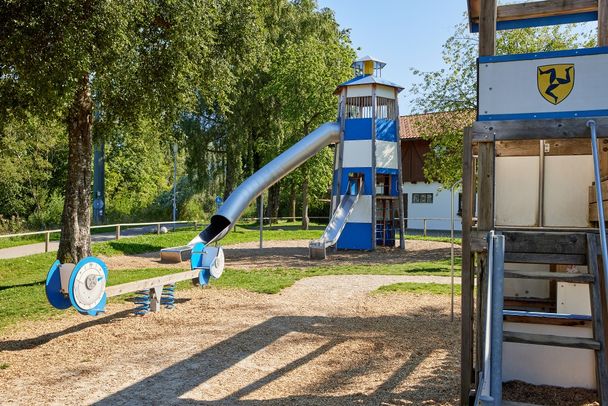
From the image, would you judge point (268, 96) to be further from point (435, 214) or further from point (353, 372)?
point (353, 372)

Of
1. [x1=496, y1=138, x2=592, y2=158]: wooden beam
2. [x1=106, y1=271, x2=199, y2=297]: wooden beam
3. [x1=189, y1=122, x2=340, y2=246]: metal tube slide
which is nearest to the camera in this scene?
[x1=496, y1=138, x2=592, y2=158]: wooden beam

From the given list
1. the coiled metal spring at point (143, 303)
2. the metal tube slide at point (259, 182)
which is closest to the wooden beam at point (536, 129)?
the coiled metal spring at point (143, 303)

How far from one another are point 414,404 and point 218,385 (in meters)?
2.02

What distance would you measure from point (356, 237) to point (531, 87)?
16238mm

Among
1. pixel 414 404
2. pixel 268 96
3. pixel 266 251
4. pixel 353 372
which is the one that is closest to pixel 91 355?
pixel 353 372

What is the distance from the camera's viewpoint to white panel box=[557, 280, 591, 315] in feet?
18.3

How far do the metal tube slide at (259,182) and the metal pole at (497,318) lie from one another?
28.0 ft

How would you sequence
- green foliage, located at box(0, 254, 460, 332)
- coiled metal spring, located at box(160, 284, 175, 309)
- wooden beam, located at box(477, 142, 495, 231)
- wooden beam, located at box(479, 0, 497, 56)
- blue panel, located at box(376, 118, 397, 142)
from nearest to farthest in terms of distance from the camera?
wooden beam, located at box(477, 142, 495, 231), wooden beam, located at box(479, 0, 497, 56), green foliage, located at box(0, 254, 460, 332), coiled metal spring, located at box(160, 284, 175, 309), blue panel, located at box(376, 118, 397, 142)

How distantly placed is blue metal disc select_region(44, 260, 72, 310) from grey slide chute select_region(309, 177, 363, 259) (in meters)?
11.8

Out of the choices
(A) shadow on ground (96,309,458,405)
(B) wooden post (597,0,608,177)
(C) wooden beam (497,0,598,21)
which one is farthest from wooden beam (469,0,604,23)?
(A) shadow on ground (96,309,458,405)

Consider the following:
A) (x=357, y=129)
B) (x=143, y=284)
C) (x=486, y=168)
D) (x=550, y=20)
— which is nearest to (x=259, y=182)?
(x=143, y=284)

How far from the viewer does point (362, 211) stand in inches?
824

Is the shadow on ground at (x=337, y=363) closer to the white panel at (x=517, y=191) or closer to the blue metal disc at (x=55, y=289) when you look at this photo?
the white panel at (x=517, y=191)

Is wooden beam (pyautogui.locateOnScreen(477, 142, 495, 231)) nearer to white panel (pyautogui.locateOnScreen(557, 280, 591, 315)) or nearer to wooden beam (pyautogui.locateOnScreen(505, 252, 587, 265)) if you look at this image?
wooden beam (pyautogui.locateOnScreen(505, 252, 587, 265))
